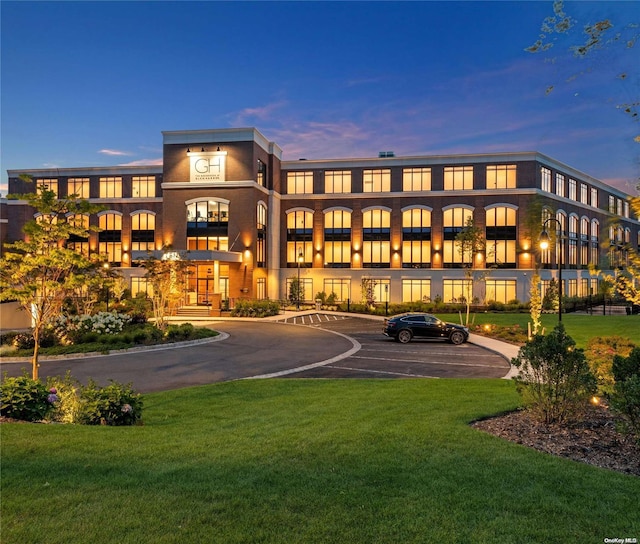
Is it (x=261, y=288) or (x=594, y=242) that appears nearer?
(x=261, y=288)

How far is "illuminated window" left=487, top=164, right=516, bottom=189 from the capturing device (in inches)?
1954

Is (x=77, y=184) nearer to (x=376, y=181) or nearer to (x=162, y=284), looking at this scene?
(x=162, y=284)

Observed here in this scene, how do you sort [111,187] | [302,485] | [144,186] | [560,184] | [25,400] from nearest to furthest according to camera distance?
[302,485]
[25,400]
[560,184]
[144,186]
[111,187]

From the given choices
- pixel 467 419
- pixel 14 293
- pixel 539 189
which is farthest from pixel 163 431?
pixel 539 189

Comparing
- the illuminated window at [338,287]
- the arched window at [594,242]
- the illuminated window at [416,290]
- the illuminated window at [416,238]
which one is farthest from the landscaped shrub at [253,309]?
the arched window at [594,242]

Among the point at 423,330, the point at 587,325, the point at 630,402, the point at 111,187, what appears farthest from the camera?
the point at 111,187

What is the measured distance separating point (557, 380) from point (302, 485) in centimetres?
526

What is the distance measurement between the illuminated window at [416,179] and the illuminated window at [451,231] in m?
4.03

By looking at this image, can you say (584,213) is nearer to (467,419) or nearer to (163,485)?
(467,419)

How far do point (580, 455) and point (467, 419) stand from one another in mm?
2132

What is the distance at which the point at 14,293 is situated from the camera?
11781 millimetres

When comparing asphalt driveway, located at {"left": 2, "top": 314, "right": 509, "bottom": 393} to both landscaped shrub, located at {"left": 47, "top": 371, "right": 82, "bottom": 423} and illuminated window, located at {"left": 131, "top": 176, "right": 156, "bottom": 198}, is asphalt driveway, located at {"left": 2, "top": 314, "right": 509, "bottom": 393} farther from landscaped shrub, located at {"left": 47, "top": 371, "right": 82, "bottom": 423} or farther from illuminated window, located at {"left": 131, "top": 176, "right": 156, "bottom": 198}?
illuminated window, located at {"left": 131, "top": 176, "right": 156, "bottom": 198}

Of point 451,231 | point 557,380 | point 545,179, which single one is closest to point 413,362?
point 557,380

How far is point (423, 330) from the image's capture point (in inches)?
954
